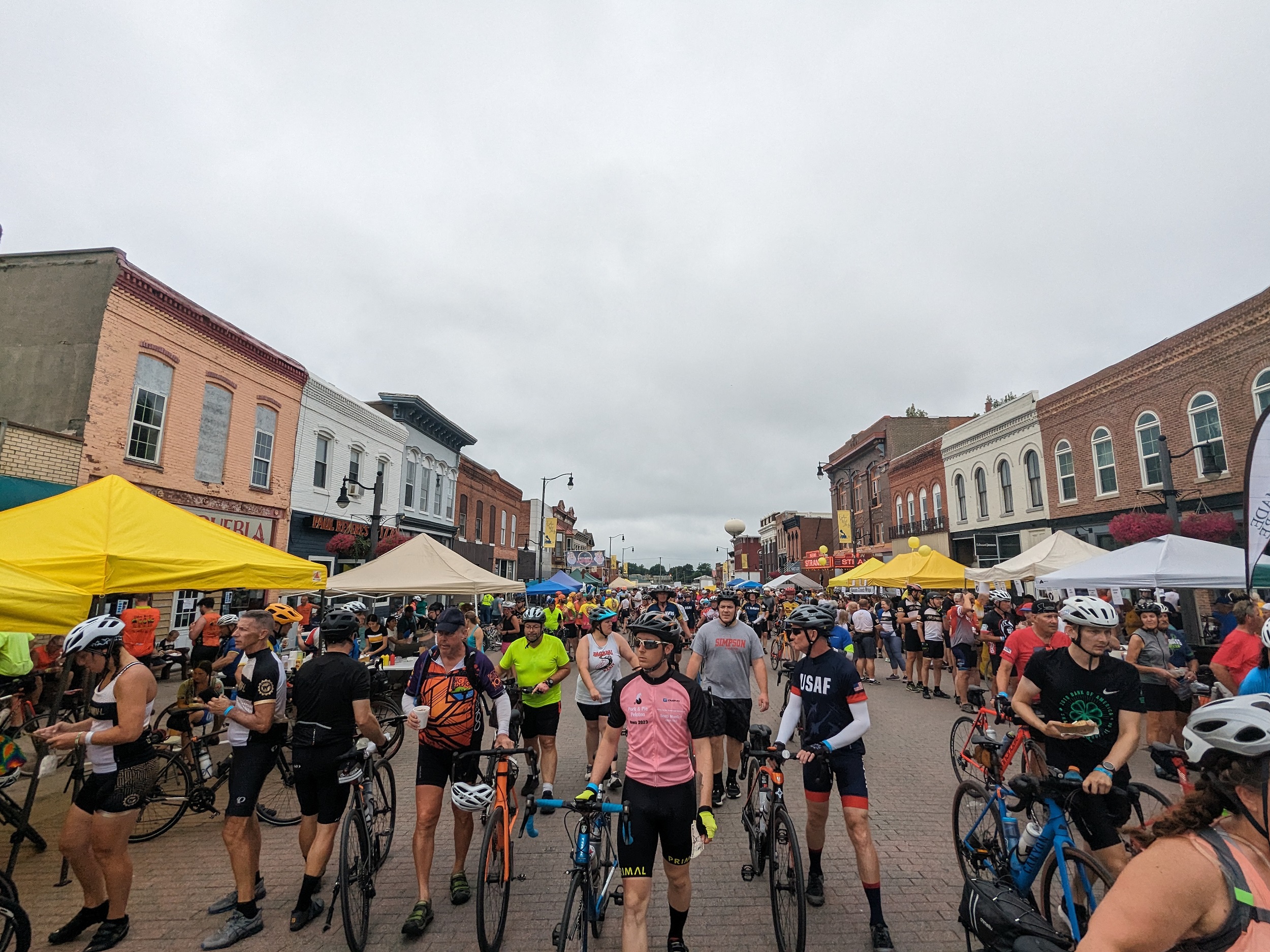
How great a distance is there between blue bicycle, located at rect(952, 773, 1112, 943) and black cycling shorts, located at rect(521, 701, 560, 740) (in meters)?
3.96

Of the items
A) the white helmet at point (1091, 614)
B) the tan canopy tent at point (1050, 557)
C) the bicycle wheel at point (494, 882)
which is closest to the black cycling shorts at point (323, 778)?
the bicycle wheel at point (494, 882)

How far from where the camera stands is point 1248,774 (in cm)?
179

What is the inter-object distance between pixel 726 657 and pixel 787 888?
260cm

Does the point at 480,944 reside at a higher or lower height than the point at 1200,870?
lower

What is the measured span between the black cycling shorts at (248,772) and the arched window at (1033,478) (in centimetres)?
2875

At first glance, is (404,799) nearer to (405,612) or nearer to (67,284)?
(405,612)

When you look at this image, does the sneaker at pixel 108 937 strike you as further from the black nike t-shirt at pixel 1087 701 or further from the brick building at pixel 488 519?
the brick building at pixel 488 519

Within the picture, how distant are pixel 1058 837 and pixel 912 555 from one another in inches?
658

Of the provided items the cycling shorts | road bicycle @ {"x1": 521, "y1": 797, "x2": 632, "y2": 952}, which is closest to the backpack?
the cycling shorts

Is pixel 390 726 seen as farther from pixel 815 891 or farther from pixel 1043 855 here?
pixel 1043 855

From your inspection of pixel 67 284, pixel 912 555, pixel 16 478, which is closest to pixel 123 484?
pixel 16 478

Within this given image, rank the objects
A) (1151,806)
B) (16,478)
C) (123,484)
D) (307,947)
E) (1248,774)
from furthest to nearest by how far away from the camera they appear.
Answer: (16,478) < (123,484) < (1151,806) < (307,947) < (1248,774)

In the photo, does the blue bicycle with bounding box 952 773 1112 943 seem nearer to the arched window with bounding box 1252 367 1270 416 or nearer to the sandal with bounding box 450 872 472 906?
the sandal with bounding box 450 872 472 906

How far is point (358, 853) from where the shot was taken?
4.42 m
